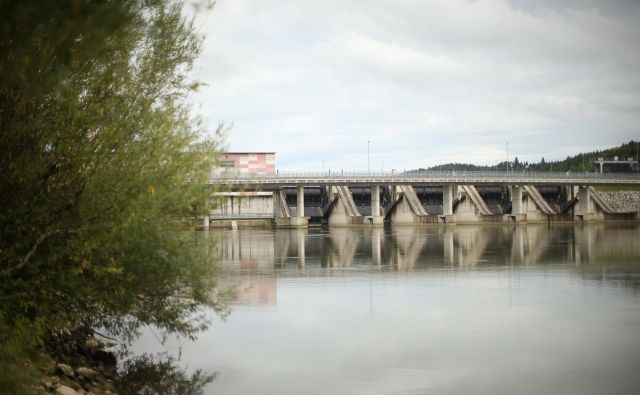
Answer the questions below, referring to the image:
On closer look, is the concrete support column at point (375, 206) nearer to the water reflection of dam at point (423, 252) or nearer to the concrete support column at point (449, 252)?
the water reflection of dam at point (423, 252)

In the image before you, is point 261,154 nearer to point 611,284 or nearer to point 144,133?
point 611,284

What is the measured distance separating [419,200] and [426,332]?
333ft

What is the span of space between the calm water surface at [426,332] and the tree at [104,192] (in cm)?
A: 295

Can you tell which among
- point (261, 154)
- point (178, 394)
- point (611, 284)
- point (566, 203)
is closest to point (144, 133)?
point (178, 394)

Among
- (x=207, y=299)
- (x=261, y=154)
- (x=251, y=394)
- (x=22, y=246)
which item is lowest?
(x=251, y=394)

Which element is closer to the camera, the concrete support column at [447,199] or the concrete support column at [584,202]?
the concrete support column at [447,199]

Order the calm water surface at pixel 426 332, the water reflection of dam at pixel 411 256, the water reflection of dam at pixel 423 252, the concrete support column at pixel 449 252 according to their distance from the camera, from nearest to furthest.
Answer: the calm water surface at pixel 426 332
the water reflection of dam at pixel 411 256
the water reflection of dam at pixel 423 252
the concrete support column at pixel 449 252

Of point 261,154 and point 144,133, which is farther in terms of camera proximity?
point 261,154

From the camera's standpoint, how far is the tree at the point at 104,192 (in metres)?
14.0

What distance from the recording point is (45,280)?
14789 millimetres

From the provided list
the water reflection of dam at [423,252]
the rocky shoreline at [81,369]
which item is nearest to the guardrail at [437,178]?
the water reflection of dam at [423,252]

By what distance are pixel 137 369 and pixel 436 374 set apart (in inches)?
320

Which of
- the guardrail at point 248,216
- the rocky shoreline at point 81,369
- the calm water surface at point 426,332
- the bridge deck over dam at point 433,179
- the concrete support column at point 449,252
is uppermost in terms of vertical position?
the bridge deck over dam at point 433,179

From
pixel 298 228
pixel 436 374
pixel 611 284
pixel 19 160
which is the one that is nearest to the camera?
pixel 19 160
